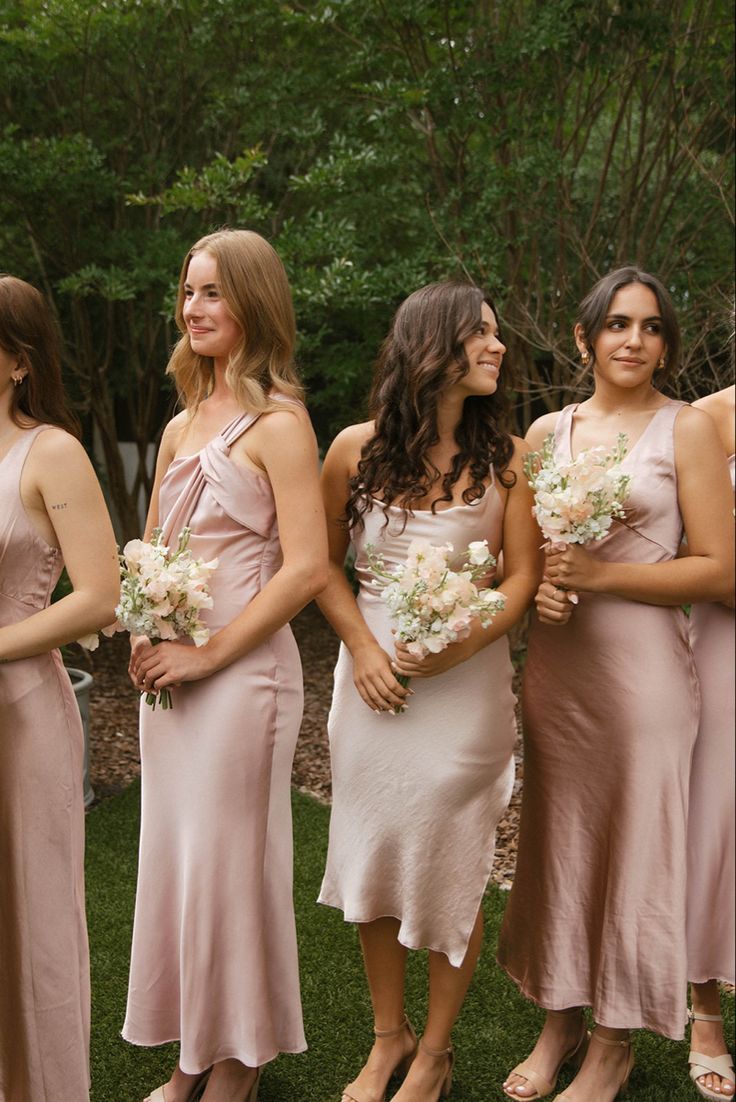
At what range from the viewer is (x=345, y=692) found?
Result: 3637mm

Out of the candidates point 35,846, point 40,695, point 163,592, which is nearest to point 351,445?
point 163,592

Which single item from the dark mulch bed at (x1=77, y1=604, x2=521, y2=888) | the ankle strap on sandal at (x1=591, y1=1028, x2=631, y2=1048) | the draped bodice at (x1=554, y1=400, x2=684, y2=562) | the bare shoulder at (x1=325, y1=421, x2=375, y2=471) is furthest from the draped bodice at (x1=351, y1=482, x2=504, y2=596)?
the dark mulch bed at (x1=77, y1=604, x2=521, y2=888)

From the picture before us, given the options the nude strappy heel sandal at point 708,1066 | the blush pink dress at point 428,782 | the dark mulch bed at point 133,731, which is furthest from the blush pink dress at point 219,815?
the dark mulch bed at point 133,731

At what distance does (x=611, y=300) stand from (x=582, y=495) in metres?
0.69

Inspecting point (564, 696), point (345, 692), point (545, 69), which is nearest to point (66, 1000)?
point (345, 692)

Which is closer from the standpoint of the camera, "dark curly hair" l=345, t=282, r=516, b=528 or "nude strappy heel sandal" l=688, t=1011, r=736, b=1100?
"dark curly hair" l=345, t=282, r=516, b=528

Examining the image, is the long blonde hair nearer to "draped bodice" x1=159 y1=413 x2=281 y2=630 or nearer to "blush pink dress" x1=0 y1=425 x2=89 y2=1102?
"draped bodice" x1=159 y1=413 x2=281 y2=630

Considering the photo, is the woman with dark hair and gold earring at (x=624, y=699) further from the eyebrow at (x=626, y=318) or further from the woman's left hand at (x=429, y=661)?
the woman's left hand at (x=429, y=661)

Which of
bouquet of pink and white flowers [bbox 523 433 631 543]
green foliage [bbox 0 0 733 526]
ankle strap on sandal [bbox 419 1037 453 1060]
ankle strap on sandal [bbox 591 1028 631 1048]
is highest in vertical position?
green foliage [bbox 0 0 733 526]

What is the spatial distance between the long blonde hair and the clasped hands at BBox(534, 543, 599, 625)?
93 cm

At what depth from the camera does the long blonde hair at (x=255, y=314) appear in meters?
3.31

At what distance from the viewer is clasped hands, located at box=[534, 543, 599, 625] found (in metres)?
3.30

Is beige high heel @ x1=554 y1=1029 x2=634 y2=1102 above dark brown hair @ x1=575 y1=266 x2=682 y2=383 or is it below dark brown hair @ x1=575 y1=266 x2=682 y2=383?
below

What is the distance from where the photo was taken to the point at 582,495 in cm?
314
